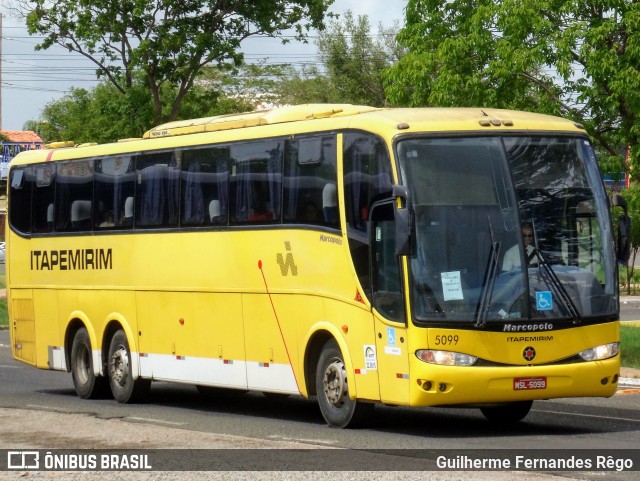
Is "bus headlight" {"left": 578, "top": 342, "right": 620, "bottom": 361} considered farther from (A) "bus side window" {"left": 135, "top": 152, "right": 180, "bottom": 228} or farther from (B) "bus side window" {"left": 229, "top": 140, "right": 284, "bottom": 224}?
(A) "bus side window" {"left": 135, "top": 152, "right": 180, "bottom": 228}

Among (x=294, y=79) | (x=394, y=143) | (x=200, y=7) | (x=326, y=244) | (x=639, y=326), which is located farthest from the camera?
(x=294, y=79)

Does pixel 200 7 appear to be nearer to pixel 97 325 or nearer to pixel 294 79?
pixel 97 325

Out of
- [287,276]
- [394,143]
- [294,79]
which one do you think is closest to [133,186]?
[287,276]

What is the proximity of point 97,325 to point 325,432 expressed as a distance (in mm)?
6698

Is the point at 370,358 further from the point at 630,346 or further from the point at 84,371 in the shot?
the point at 630,346

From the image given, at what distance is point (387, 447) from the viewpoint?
1323cm

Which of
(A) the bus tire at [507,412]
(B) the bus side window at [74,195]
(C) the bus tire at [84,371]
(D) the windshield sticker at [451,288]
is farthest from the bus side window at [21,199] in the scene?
(D) the windshield sticker at [451,288]

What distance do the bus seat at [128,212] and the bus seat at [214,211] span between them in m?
2.25

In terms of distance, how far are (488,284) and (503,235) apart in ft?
1.79

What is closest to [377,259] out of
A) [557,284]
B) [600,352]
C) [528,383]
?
[557,284]

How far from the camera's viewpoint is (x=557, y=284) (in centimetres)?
1453

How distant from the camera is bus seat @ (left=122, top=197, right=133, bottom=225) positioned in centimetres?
1991

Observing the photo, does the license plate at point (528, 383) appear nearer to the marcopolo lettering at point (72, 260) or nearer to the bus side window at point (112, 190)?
the bus side window at point (112, 190)

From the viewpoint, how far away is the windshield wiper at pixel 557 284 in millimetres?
14492
